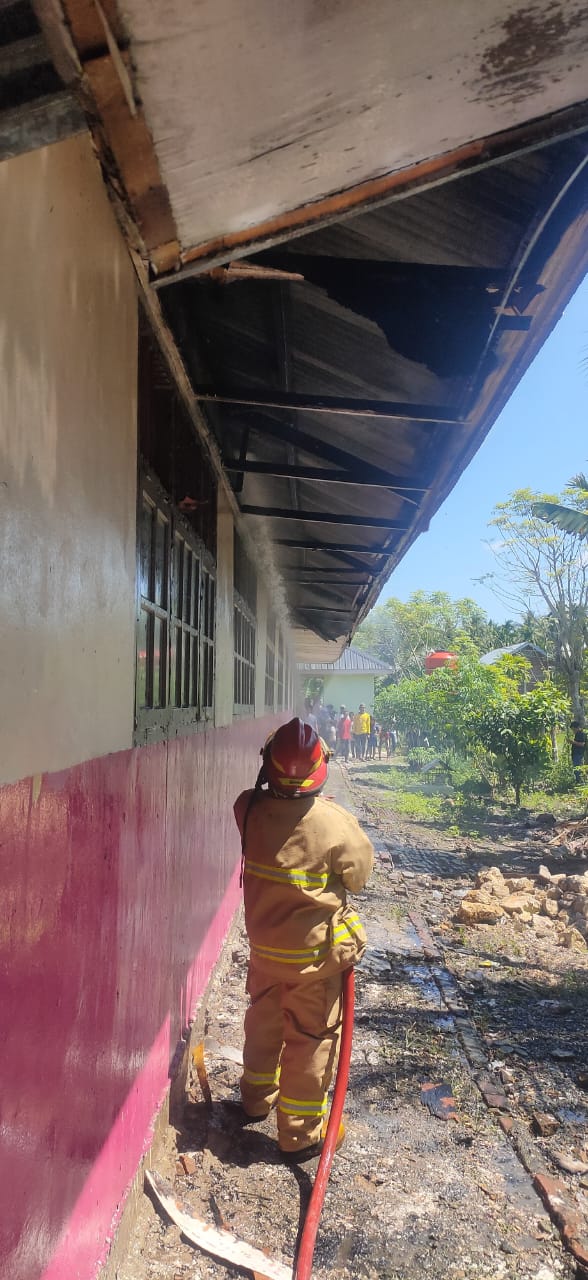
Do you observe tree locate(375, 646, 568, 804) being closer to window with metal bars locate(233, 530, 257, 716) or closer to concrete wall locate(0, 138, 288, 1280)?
window with metal bars locate(233, 530, 257, 716)

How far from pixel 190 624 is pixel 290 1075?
208 cm

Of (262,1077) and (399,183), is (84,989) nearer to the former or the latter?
(262,1077)

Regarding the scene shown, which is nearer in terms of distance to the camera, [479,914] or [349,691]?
[479,914]

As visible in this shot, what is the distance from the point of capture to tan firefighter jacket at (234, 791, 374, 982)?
10.9ft

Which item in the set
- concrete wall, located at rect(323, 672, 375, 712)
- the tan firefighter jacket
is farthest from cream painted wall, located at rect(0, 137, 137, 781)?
concrete wall, located at rect(323, 672, 375, 712)

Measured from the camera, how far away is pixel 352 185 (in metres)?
2.09

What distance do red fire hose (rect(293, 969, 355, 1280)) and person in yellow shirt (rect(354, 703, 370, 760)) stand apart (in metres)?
29.5

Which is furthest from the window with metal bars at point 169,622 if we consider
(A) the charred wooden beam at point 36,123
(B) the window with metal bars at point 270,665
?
(B) the window with metal bars at point 270,665

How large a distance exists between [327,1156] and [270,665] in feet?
27.4

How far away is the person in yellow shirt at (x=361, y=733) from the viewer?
33.1m

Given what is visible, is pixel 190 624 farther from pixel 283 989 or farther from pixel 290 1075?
pixel 290 1075

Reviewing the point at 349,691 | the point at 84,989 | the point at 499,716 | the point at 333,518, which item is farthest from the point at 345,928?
the point at 349,691

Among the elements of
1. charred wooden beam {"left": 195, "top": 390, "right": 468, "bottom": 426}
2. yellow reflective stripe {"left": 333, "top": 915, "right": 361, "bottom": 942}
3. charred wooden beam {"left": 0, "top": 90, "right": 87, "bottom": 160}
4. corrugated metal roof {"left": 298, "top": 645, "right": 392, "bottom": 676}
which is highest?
corrugated metal roof {"left": 298, "top": 645, "right": 392, "bottom": 676}

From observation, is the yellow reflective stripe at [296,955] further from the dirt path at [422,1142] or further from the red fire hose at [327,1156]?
the dirt path at [422,1142]
